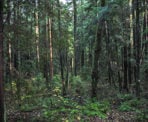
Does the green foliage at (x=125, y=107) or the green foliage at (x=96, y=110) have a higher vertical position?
the green foliage at (x=96, y=110)

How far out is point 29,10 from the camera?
8.38m

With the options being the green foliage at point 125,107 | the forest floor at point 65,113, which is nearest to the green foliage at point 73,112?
the forest floor at point 65,113

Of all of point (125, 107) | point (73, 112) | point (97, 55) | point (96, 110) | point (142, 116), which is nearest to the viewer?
point (73, 112)

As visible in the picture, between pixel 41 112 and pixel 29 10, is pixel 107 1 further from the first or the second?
pixel 41 112

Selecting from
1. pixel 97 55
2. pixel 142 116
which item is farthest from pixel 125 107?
pixel 97 55

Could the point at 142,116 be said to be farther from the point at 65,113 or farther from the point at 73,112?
the point at 65,113

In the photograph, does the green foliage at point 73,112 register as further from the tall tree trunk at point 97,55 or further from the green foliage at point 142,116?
the tall tree trunk at point 97,55

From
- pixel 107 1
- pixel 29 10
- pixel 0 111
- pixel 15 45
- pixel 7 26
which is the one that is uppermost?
pixel 107 1

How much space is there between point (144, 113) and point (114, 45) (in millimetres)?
9330

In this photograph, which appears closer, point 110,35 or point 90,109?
point 90,109

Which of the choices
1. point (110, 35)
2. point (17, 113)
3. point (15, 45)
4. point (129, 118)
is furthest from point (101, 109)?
point (110, 35)

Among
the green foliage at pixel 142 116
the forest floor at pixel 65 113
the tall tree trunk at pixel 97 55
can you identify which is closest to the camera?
the forest floor at pixel 65 113

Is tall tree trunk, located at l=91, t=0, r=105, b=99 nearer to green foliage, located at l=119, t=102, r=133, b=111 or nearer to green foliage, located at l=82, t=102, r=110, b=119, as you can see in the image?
green foliage, located at l=82, t=102, r=110, b=119

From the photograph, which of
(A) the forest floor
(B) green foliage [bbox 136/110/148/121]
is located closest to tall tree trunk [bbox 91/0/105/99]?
(A) the forest floor
